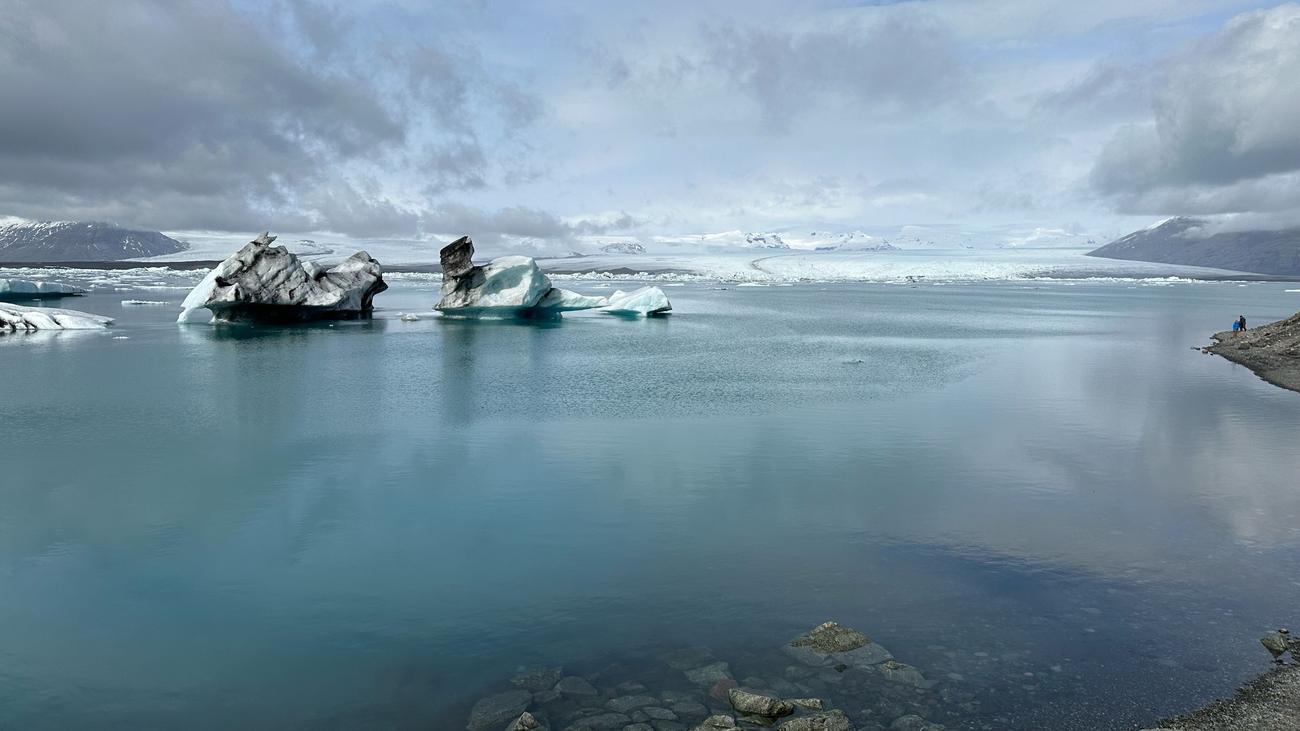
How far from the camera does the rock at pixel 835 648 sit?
560 cm

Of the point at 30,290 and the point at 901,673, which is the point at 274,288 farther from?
the point at 901,673

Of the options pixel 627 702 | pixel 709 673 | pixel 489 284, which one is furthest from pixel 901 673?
pixel 489 284

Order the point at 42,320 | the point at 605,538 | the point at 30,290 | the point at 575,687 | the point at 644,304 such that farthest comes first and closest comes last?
the point at 30,290 → the point at 644,304 → the point at 42,320 → the point at 605,538 → the point at 575,687

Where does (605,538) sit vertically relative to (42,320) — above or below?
below

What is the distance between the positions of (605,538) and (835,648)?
289cm

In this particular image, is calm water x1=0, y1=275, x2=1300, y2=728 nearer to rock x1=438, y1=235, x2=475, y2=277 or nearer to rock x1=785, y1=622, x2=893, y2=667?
rock x1=785, y1=622, x2=893, y2=667

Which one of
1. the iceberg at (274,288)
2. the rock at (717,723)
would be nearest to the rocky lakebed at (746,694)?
the rock at (717,723)

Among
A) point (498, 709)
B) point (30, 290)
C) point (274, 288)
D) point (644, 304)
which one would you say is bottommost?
point (498, 709)

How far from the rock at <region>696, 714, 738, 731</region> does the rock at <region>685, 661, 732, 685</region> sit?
50 cm

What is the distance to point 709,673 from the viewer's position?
5.46 meters

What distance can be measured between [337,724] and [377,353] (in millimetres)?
18808

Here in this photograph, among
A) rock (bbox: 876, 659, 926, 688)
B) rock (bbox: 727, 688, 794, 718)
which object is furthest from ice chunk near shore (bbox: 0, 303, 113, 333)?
rock (bbox: 876, 659, 926, 688)

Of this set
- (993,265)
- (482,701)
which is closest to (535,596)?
(482,701)

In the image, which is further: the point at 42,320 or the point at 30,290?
the point at 30,290
